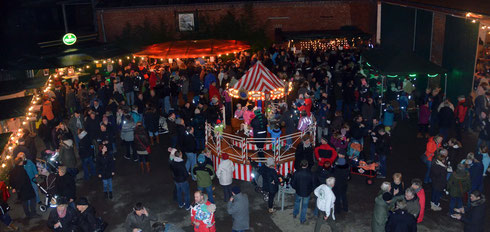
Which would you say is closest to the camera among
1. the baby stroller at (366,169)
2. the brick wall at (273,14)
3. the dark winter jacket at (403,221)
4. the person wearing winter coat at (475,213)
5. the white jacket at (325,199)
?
the dark winter jacket at (403,221)

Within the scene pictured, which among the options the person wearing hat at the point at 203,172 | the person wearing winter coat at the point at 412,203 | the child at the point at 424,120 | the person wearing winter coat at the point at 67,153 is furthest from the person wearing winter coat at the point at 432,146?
the person wearing winter coat at the point at 67,153

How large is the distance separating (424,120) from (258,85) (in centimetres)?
603

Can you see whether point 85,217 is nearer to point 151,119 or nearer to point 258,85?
point 151,119

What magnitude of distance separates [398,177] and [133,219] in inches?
217

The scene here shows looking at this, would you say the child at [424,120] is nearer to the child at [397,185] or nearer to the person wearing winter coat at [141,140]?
the child at [397,185]

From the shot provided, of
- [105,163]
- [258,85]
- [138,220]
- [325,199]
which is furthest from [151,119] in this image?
[325,199]

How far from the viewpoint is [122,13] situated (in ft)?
97.2

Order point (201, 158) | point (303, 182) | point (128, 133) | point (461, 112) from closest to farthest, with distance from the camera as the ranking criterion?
point (303, 182) < point (201, 158) < point (128, 133) < point (461, 112)

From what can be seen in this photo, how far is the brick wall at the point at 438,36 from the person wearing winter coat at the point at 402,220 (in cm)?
1400

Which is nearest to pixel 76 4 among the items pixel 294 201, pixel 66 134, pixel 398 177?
pixel 66 134

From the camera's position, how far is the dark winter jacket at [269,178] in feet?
33.8

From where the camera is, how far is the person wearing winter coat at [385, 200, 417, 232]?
26.6 ft

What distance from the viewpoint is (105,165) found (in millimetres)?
11422

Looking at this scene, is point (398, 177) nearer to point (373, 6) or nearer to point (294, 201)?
point (294, 201)
